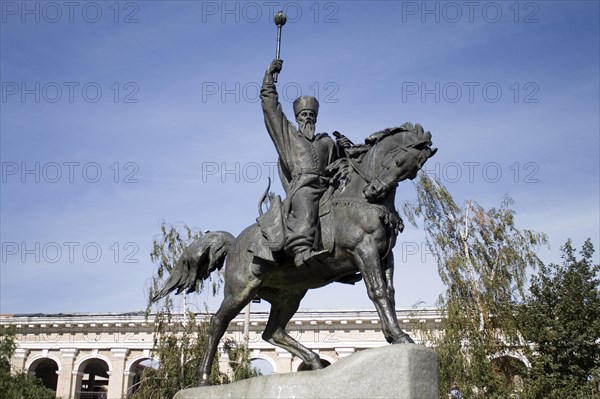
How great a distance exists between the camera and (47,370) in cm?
5131

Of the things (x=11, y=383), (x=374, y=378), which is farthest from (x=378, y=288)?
(x=11, y=383)

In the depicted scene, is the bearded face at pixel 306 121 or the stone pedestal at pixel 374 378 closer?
the stone pedestal at pixel 374 378

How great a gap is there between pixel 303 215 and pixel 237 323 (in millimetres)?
32786

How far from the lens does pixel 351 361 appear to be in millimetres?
7031

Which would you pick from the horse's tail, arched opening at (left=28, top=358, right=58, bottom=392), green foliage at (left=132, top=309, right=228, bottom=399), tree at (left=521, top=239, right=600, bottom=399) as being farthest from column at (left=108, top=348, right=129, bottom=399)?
the horse's tail

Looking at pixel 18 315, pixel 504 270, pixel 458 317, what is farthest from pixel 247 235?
pixel 18 315

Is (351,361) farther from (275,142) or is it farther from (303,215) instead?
(275,142)

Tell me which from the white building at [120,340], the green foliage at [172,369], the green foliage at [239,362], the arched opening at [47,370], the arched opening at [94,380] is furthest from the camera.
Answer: the arched opening at [94,380]

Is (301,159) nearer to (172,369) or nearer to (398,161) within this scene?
(398,161)

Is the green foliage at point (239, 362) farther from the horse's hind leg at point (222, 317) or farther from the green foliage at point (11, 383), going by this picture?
the horse's hind leg at point (222, 317)

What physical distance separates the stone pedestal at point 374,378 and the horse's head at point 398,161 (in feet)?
6.66

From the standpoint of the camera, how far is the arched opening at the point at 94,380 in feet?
156

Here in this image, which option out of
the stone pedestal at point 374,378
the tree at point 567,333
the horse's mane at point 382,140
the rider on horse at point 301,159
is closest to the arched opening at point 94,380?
the tree at point 567,333

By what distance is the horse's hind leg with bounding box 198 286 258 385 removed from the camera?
359 inches
